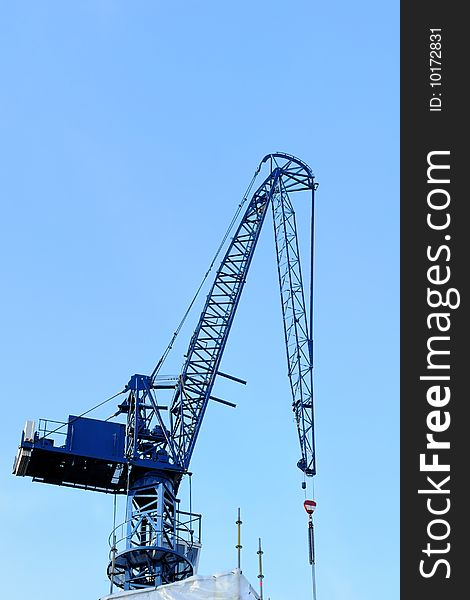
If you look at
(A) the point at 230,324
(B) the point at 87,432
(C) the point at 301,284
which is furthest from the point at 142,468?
(C) the point at 301,284

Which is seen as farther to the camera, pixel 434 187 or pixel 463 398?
pixel 434 187

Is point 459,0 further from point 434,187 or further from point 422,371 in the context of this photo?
point 422,371

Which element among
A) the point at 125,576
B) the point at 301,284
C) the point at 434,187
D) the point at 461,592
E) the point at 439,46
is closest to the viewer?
the point at 461,592

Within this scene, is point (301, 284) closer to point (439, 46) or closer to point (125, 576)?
point (125, 576)

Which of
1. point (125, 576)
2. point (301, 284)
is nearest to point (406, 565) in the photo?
point (125, 576)

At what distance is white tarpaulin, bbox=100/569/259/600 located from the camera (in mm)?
46688

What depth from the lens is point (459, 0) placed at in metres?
42.8

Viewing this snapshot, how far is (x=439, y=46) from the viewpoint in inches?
1666

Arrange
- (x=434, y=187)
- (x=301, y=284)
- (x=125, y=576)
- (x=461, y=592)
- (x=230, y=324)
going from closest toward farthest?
(x=461, y=592) → (x=434, y=187) → (x=125, y=576) → (x=230, y=324) → (x=301, y=284)

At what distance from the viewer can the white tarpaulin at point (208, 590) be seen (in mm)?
46688

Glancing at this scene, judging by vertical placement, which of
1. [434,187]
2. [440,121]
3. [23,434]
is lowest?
[23,434]

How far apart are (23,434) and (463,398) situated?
150 ft

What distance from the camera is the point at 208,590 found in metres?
47.2

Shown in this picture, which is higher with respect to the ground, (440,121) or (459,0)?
(459,0)
